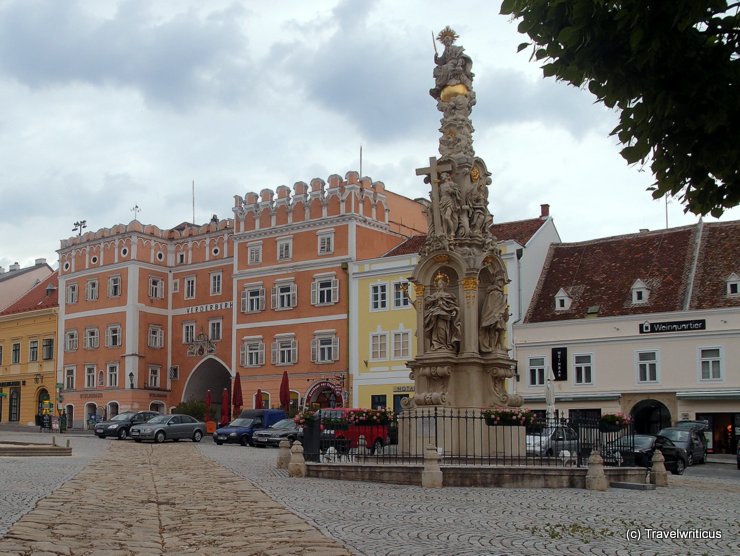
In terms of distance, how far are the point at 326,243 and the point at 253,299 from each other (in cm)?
662

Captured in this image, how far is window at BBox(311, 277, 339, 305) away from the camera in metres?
56.3

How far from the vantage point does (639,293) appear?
46.4m

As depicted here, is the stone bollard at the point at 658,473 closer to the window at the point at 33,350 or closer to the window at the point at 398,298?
the window at the point at 398,298

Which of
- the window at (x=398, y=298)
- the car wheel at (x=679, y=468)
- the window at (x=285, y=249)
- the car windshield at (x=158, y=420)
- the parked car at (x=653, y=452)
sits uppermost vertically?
the window at (x=285, y=249)

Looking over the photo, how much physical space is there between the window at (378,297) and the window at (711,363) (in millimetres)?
17698

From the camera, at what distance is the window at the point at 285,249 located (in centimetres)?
5909

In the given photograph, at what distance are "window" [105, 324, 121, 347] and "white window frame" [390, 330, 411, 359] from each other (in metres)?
21.9

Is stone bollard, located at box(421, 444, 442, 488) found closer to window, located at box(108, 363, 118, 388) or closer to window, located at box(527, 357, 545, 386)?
window, located at box(527, 357, 545, 386)

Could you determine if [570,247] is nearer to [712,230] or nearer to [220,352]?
[712,230]

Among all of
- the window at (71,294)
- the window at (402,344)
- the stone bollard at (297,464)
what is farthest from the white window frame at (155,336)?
the stone bollard at (297,464)

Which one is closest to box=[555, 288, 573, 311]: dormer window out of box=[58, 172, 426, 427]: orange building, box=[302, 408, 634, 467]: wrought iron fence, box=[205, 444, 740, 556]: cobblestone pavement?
box=[58, 172, 426, 427]: orange building

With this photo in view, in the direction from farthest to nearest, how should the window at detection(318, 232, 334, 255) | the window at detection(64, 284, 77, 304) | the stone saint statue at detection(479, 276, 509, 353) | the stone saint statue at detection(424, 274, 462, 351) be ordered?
1. the window at detection(64, 284, 77, 304)
2. the window at detection(318, 232, 334, 255)
3. the stone saint statue at detection(479, 276, 509, 353)
4. the stone saint statue at detection(424, 274, 462, 351)

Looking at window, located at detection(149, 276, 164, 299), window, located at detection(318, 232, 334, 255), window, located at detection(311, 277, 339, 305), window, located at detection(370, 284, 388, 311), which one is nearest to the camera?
window, located at detection(370, 284, 388, 311)

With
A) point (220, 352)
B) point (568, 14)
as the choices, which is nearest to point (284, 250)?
point (220, 352)
